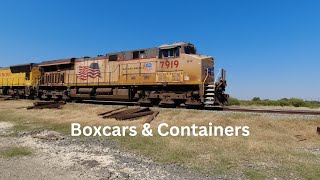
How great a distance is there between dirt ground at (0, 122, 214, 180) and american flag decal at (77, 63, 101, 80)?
12.8 meters

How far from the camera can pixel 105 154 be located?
28.2 ft

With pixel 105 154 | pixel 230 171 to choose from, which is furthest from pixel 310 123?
pixel 105 154

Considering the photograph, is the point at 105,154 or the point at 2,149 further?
the point at 2,149

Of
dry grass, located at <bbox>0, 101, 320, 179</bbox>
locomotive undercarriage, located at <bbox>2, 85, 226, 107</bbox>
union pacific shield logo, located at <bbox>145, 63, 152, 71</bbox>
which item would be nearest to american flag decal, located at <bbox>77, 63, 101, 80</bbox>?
locomotive undercarriage, located at <bbox>2, 85, 226, 107</bbox>

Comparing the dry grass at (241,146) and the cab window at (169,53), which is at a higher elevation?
the cab window at (169,53)

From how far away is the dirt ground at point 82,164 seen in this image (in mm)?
6758

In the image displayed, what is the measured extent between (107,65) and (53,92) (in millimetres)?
7260

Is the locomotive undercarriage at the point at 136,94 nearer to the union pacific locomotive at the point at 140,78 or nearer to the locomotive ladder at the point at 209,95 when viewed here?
the union pacific locomotive at the point at 140,78

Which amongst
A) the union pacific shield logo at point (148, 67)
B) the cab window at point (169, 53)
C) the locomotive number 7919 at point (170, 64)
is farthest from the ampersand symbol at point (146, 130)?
the union pacific shield logo at point (148, 67)

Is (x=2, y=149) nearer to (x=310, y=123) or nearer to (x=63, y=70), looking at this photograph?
(x=310, y=123)

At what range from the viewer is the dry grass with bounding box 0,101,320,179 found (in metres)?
7.19

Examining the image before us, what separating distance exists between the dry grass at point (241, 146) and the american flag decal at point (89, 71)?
875cm

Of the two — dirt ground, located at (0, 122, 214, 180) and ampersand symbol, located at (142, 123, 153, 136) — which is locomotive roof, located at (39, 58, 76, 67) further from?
dirt ground, located at (0, 122, 214, 180)

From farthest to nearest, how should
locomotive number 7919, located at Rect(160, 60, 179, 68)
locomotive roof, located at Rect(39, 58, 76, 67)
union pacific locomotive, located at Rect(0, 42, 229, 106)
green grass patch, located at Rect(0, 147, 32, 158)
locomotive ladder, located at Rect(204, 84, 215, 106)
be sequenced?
locomotive roof, located at Rect(39, 58, 76, 67) < locomotive number 7919, located at Rect(160, 60, 179, 68) < union pacific locomotive, located at Rect(0, 42, 229, 106) < locomotive ladder, located at Rect(204, 84, 215, 106) < green grass patch, located at Rect(0, 147, 32, 158)
